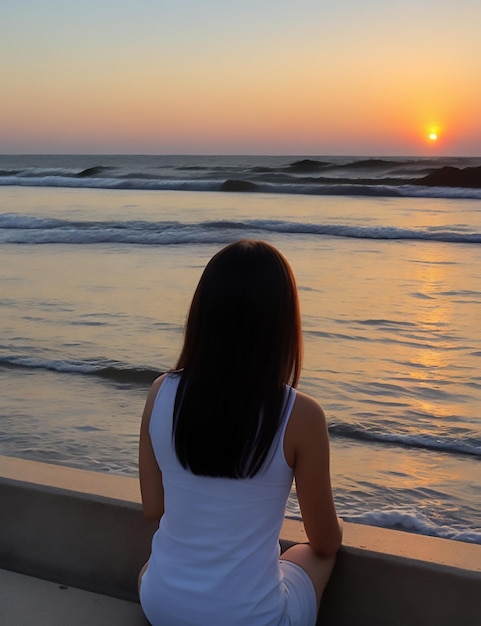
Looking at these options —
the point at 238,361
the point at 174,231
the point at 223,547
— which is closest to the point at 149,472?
the point at 223,547

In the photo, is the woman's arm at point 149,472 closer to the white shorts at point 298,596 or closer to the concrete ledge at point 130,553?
the concrete ledge at point 130,553

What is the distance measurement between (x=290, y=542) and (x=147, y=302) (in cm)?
573

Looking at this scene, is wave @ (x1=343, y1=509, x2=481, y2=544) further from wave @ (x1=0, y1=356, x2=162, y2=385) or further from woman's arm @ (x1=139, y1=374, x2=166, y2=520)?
wave @ (x1=0, y1=356, x2=162, y2=385)

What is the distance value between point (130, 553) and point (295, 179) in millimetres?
27640

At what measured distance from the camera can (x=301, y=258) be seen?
37.8 ft

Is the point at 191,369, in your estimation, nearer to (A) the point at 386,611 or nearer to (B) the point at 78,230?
(A) the point at 386,611

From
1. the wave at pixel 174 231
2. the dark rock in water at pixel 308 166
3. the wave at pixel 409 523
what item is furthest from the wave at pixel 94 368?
the dark rock in water at pixel 308 166

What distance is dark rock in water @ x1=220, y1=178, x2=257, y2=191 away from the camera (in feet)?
89.1

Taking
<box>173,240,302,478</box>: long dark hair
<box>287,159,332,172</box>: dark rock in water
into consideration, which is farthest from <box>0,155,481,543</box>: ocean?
<box>287,159,332,172</box>: dark rock in water

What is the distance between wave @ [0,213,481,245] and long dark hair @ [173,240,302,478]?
41.6 ft

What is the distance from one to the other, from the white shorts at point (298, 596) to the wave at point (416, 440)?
7.44ft

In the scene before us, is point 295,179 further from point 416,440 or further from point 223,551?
point 223,551

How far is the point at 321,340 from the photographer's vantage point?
19.7 ft

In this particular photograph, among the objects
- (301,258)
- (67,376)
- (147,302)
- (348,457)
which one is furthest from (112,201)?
(348,457)
